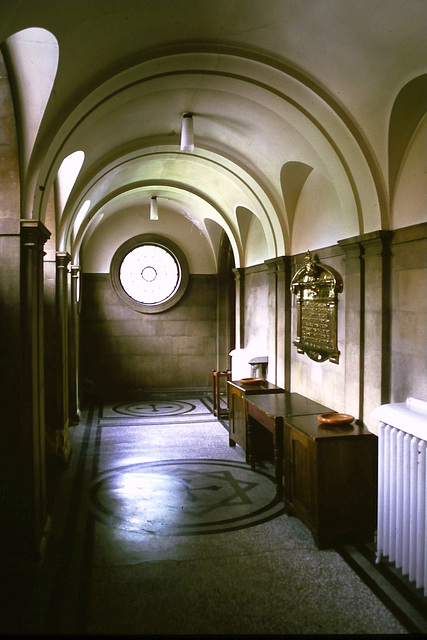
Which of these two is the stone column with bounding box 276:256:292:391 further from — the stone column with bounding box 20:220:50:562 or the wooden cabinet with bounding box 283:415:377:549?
the stone column with bounding box 20:220:50:562

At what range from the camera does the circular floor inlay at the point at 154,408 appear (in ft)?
36.0

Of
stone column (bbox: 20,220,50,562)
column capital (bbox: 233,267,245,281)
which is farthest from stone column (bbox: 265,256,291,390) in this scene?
stone column (bbox: 20,220,50,562)

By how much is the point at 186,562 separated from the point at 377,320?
118 inches

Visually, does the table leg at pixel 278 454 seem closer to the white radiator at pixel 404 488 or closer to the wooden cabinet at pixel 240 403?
the wooden cabinet at pixel 240 403

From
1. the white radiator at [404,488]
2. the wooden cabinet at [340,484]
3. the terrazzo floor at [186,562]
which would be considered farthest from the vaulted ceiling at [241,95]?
the terrazzo floor at [186,562]

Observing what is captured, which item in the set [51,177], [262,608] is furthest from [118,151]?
[262,608]

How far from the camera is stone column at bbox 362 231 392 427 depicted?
5.27 metres

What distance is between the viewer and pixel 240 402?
7.93 meters

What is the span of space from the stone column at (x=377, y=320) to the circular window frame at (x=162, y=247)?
8502 millimetres

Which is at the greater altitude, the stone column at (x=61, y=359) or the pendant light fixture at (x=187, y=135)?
the pendant light fixture at (x=187, y=135)

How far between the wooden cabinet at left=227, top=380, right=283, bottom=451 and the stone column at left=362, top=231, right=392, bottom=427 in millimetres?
2400

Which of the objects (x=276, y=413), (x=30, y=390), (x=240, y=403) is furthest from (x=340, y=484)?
(x=240, y=403)

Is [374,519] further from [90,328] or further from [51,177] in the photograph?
[90,328]

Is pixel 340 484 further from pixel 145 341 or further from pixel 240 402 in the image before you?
pixel 145 341
